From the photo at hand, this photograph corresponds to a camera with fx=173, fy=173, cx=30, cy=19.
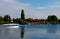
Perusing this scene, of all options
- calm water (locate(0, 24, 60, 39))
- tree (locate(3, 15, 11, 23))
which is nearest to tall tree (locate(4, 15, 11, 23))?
tree (locate(3, 15, 11, 23))

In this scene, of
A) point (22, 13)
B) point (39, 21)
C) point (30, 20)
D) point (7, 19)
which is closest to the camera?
point (22, 13)

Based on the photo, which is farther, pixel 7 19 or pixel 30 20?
Result: pixel 30 20

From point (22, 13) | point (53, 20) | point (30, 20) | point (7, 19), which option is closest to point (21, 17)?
point (22, 13)

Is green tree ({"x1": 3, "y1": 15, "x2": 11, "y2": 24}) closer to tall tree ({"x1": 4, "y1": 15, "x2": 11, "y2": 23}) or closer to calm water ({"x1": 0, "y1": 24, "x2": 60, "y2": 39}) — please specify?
tall tree ({"x1": 4, "y1": 15, "x2": 11, "y2": 23})

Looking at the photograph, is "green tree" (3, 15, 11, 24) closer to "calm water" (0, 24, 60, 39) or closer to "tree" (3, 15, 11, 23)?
"tree" (3, 15, 11, 23)

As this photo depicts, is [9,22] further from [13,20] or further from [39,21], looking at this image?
[39,21]

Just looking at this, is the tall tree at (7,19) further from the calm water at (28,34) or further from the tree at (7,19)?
the calm water at (28,34)

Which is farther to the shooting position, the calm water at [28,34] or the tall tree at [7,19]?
the tall tree at [7,19]

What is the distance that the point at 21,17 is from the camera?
115312 mm

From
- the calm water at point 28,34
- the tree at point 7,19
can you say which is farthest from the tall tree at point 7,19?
the calm water at point 28,34

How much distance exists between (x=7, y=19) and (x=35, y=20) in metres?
30.7

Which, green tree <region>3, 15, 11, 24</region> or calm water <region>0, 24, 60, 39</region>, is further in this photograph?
green tree <region>3, 15, 11, 24</region>

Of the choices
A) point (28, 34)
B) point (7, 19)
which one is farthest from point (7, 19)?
point (28, 34)

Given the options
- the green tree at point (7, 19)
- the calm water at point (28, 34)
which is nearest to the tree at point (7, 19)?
the green tree at point (7, 19)
